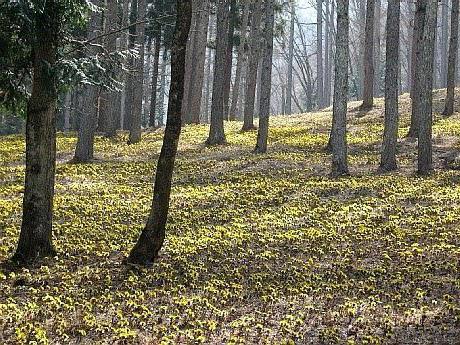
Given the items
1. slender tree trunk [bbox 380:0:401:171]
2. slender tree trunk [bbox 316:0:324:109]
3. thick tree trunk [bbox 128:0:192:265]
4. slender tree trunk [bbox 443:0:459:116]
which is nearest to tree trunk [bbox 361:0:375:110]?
slender tree trunk [bbox 443:0:459:116]

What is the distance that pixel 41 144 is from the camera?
877 centimetres

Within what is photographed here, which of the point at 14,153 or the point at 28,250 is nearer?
the point at 28,250

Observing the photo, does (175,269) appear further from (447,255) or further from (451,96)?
(451,96)

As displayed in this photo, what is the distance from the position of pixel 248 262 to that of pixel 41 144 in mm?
3716

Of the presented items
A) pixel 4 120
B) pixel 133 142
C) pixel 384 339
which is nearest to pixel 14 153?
pixel 133 142

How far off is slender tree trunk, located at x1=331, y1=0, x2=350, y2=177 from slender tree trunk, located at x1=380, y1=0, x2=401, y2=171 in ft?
4.93

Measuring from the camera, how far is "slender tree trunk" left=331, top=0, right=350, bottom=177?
1552cm

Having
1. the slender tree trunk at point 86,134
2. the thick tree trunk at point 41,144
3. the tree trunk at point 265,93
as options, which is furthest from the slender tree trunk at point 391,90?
the thick tree trunk at point 41,144

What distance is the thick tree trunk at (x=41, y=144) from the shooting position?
8719mm

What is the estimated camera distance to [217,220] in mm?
11492

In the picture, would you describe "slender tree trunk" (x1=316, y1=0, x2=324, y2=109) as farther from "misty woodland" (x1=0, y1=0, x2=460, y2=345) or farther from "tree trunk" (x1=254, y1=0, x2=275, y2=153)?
"misty woodland" (x1=0, y1=0, x2=460, y2=345)

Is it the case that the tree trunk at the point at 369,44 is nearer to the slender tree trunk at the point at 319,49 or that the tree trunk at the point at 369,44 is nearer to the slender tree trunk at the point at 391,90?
the slender tree trunk at the point at 391,90

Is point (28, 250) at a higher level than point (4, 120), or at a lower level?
lower

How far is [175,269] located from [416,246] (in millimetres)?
4010
